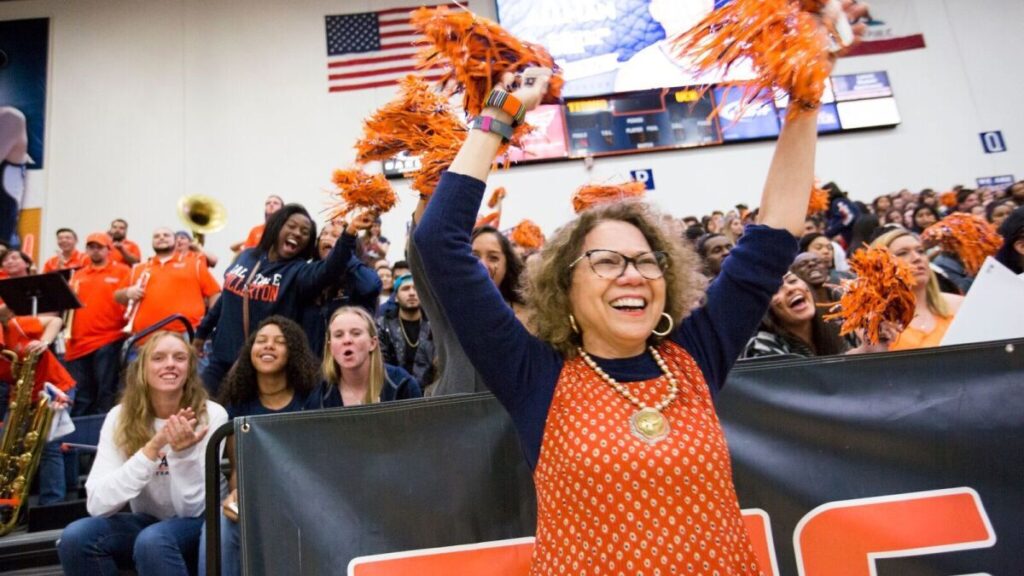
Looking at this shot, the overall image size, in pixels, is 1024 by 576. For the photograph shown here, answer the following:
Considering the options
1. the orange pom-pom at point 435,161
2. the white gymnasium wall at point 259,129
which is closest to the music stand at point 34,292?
the orange pom-pom at point 435,161

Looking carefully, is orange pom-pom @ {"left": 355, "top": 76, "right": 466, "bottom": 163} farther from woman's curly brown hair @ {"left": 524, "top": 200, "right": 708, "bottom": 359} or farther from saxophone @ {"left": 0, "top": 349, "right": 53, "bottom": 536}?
saxophone @ {"left": 0, "top": 349, "right": 53, "bottom": 536}

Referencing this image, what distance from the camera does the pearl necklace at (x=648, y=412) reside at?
3.68ft

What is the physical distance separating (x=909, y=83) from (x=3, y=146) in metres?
13.6

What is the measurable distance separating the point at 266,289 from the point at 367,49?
7651 millimetres

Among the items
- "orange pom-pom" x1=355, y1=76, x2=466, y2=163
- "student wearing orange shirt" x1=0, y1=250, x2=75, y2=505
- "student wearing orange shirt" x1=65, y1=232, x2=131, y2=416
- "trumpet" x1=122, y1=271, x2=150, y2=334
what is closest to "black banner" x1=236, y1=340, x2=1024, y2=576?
"orange pom-pom" x1=355, y1=76, x2=466, y2=163

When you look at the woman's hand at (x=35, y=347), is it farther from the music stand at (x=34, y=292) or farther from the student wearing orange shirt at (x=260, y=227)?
the student wearing orange shirt at (x=260, y=227)

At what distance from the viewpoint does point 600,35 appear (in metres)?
9.85

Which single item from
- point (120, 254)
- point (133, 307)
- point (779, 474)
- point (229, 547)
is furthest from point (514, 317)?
point (120, 254)

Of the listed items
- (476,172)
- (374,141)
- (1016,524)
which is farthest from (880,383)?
(374,141)

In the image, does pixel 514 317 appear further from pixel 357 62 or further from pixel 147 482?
pixel 357 62

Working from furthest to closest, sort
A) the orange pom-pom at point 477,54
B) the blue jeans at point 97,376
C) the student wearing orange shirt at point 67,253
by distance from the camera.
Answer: the student wearing orange shirt at point 67,253 → the blue jeans at point 97,376 → the orange pom-pom at point 477,54

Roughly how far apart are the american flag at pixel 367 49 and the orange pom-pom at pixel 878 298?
28.2 feet

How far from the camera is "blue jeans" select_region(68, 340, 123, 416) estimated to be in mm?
5238

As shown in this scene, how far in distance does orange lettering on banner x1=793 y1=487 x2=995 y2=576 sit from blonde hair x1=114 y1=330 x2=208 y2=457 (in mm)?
2314
